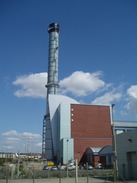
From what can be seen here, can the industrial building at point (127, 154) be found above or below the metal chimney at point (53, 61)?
below

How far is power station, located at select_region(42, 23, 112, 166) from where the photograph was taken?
305 feet

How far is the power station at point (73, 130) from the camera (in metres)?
92.8

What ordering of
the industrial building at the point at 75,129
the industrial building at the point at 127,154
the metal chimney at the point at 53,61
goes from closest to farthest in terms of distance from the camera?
1. the industrial building at the point at 127,154
2. the industrial building at the point at 75,129
3. the metal chimney at the point at 53,61

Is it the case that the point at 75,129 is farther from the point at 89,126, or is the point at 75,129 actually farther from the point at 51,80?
the point at 51,80

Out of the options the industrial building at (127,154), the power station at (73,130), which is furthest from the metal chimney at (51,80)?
the industrial building at (127,154)

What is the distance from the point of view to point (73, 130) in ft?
316

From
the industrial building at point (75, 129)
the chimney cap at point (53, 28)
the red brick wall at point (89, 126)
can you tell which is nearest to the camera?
the industrial building at point (75, 129)

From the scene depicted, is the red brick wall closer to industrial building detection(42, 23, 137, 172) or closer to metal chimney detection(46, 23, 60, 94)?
industrial building detection(42, 23, 137, 172)

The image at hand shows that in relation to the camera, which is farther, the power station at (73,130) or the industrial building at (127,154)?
the power station at (73,130)

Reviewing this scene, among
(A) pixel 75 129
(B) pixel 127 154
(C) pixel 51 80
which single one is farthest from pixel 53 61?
(B) pixel 127 154

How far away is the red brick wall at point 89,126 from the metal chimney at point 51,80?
486 inches

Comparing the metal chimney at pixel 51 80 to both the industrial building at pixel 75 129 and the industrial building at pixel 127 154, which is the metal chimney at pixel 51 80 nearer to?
the industrial building at pixel 75 129

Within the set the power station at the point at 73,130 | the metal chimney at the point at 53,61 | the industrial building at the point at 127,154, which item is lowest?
the industrial building at the point at 127,154

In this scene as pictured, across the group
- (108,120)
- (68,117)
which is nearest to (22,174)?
(68,117)
